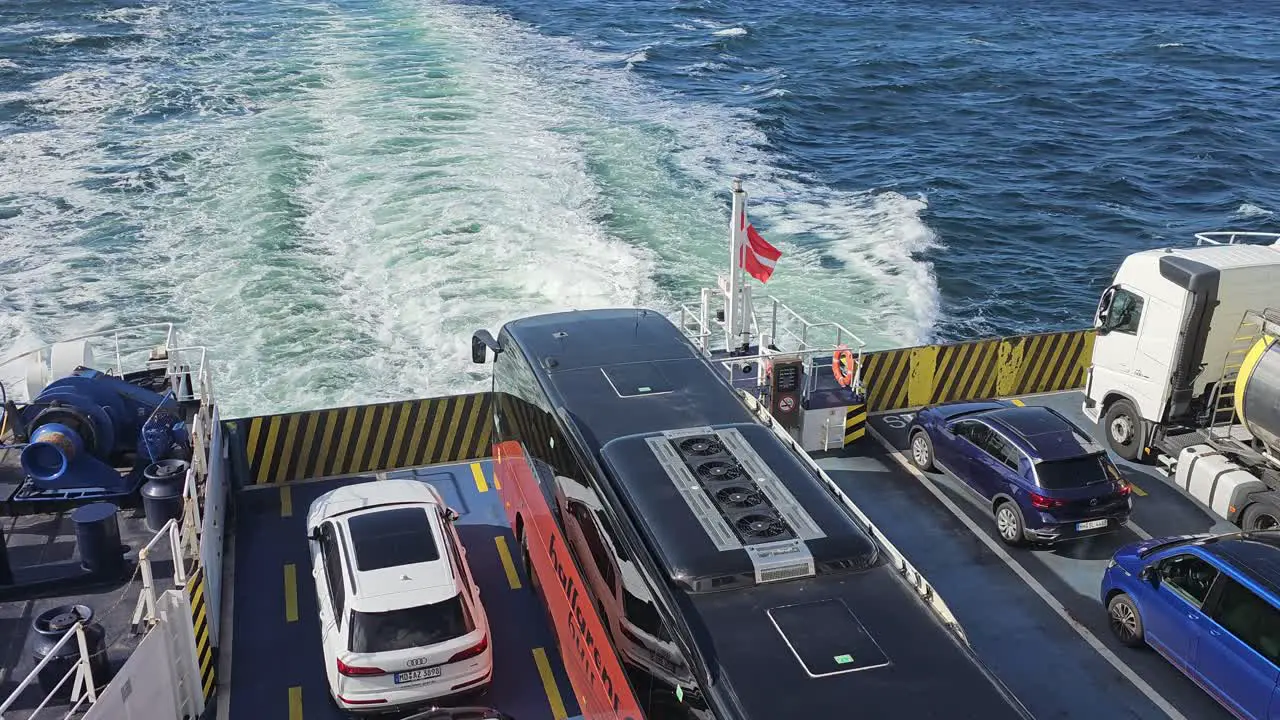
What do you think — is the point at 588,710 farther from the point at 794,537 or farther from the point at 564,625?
the point at 794,537

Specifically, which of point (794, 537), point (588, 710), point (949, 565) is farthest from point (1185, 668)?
point (588, 710)

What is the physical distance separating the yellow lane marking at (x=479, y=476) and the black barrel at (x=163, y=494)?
4881mm

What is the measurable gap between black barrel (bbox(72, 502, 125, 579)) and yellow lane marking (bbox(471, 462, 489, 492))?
574cm

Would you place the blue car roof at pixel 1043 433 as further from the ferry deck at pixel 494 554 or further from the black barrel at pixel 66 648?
the black barrel at pixel 66 648

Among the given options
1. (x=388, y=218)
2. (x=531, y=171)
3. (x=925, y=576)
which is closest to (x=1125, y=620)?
(x=925, y=576)

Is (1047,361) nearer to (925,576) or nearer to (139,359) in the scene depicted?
(925,576)

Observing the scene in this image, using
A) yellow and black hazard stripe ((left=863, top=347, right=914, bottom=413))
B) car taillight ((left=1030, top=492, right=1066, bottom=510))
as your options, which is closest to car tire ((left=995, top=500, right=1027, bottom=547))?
car taillight ((left=1030, top=492, right=1066, bottom=510))

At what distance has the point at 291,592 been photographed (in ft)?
45.1

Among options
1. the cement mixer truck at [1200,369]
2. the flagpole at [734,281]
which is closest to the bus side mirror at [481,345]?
the flagpole at [734,281]

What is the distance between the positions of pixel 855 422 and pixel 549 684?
7.17 meters

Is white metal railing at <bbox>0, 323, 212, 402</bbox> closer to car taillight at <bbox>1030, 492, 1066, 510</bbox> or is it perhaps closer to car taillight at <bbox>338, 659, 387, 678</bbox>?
car taillight at <bbox>338, 659, 387, 678</bbox>

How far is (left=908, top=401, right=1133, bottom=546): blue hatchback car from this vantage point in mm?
14117

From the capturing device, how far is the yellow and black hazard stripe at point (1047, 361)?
1869 centimetres

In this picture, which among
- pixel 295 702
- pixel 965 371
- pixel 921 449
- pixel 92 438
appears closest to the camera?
pixel 295 702
